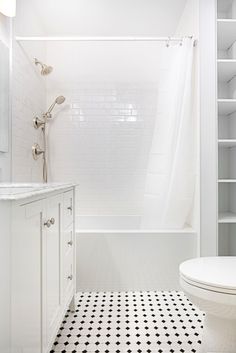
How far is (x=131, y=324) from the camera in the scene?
1686 mm

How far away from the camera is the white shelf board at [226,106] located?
A: 2.16 meters

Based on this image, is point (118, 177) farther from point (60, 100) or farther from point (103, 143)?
point (60, 100)

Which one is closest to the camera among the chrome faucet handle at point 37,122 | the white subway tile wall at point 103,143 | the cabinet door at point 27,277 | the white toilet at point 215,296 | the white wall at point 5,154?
the cabinet door at point 27,277

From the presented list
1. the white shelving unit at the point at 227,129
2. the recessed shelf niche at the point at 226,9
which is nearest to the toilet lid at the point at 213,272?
the white shelving unit at the point at 227,129

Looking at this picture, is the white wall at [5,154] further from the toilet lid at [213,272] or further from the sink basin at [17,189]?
the toilet lid at [213,272]

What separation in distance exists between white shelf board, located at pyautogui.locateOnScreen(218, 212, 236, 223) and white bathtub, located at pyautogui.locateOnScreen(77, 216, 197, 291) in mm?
255

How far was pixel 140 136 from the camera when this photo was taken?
10.0ft

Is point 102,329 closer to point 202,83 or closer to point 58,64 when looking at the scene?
point 202,83

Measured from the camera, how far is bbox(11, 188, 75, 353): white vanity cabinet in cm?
87

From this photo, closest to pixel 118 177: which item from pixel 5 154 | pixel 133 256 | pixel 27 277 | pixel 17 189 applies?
pixel 133 256

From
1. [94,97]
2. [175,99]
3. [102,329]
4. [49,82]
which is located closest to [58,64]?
[49,82]

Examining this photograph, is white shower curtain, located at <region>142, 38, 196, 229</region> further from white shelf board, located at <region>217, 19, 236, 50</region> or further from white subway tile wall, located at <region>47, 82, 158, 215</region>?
white subway tile wall, located at <region>47, 82, 158, 215</region>

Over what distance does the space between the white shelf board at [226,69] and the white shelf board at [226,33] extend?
272 mm

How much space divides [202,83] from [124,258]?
1468 millimetres
